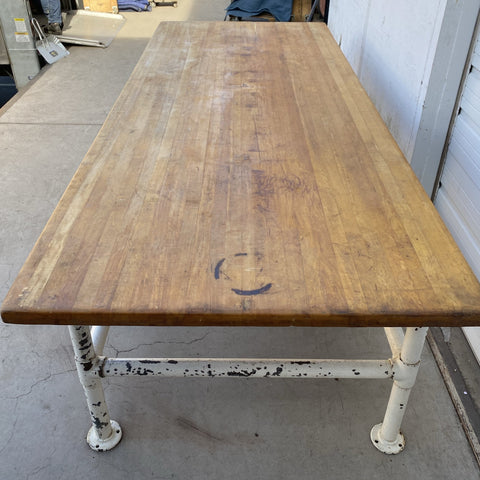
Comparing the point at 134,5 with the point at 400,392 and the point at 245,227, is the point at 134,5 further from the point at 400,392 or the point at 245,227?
the point at 400,392

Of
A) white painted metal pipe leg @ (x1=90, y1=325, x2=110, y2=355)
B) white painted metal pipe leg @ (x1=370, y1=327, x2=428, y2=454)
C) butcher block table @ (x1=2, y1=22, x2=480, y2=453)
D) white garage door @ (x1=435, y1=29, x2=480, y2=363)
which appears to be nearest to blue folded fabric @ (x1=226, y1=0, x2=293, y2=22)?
butcher block table @ (x1=2, y1=22, x2=480, y2=453)

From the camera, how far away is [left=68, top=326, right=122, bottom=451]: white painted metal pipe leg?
130 centimetres

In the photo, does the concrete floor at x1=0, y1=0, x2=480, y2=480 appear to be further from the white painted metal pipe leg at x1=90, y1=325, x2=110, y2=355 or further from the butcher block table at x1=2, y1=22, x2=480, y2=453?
the white painted metal pipe leg at x1=90, y1=325, x2=110, y2=355

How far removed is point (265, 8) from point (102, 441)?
4892 millimetres

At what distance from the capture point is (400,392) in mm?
1404

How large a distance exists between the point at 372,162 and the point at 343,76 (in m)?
0.76

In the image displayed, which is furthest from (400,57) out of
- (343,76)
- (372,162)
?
(372,162)

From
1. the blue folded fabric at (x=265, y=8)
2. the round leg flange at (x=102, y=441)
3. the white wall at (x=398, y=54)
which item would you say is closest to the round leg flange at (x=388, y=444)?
the round leg flange at (x=102, y=441)

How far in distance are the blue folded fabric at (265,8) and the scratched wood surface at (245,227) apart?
3.72 metres

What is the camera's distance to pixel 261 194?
4.50ft

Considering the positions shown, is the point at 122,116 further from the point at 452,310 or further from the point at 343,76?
the point at 452,310

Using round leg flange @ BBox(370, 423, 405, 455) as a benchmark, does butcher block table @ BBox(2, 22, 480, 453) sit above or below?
above

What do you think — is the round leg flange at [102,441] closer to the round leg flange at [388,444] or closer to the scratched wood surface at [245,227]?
the scratched wood surface at [245,227]

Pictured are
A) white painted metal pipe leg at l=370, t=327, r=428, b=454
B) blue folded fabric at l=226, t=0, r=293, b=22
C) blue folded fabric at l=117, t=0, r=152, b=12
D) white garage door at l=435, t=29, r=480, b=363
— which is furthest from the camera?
blue folded fabric at l=117, t=0, r=152, b=12
